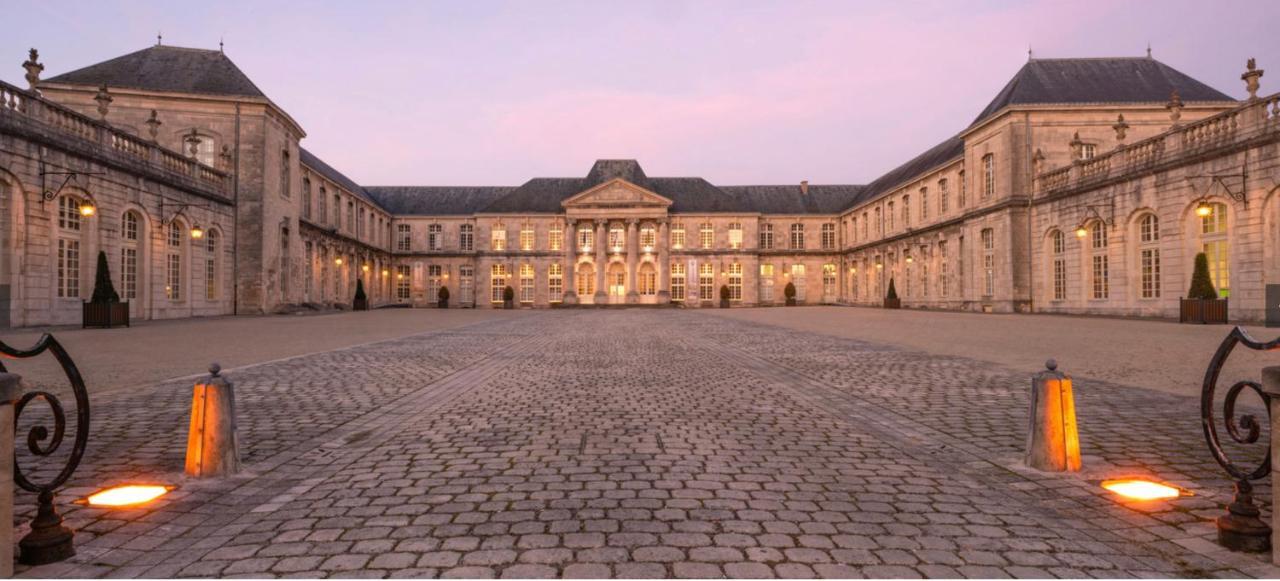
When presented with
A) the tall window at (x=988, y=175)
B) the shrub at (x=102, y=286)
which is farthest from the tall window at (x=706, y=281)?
the shrub at (x=102, y=286)

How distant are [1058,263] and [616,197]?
32405 millimetres

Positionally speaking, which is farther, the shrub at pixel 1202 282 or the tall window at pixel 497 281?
the tall window at pixel 497 281

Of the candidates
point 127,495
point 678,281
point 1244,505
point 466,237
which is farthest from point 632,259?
point 1244,505

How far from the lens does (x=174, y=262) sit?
2230cm

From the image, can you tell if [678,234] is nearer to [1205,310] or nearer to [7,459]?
[1205,310]

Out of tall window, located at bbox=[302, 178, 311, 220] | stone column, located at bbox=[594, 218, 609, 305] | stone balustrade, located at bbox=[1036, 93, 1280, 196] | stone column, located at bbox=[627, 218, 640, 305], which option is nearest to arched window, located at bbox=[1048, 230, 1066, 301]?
stone balustrade, located at bbox=[1036, 93, 1280, 196]

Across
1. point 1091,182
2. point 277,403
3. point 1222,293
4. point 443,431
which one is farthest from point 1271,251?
point 277,403

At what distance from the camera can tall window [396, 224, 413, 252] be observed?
177ft

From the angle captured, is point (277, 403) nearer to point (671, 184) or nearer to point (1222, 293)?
point (1222, 293)

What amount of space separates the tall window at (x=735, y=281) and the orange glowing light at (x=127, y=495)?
51277mm

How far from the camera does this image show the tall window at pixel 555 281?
53125mm

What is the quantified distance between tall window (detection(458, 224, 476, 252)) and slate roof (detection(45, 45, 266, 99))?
86.8 feet

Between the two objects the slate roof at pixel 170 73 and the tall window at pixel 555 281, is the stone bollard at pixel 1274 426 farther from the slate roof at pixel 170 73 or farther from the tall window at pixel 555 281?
the tall window at pixel 555 281

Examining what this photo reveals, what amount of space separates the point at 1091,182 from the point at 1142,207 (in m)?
2.67
